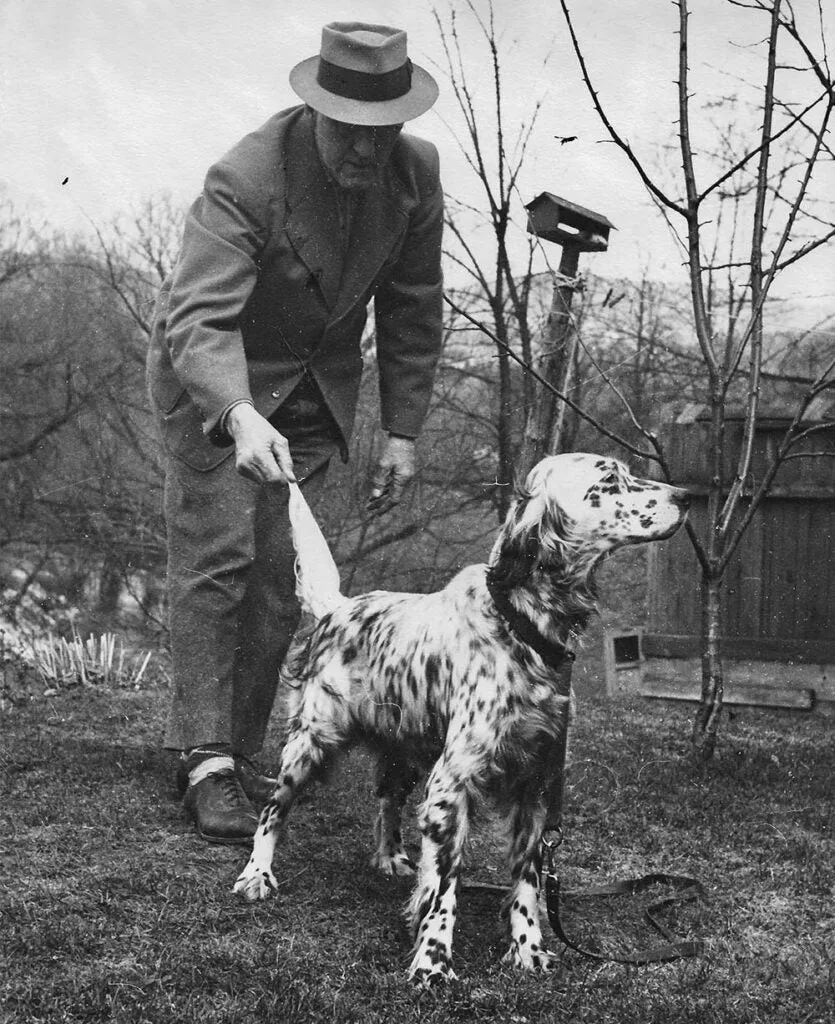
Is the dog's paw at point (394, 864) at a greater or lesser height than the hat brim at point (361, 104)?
lesser

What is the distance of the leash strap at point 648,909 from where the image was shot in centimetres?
304

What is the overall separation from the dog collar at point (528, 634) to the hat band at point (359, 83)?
5.48ft

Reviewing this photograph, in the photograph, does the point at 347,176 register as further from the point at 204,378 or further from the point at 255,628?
the point at 255,628

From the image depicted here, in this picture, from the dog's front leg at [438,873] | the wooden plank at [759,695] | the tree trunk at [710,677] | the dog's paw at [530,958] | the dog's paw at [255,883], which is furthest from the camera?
the wooden plank at [759,695]

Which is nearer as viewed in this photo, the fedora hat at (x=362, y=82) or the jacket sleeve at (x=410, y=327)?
the fedora hat at (x=362, y=82)

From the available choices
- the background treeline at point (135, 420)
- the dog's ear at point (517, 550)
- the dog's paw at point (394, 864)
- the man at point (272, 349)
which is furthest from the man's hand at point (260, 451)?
the background treeline at point (135, 420)

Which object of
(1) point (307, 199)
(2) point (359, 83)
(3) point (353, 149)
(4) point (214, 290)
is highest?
(2) point (359, 83)

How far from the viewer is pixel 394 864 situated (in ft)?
12.3

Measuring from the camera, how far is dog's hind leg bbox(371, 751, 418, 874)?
373 centimetres

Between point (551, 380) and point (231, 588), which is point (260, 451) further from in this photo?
point (551, 380)

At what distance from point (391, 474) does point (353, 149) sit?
1.15 meters

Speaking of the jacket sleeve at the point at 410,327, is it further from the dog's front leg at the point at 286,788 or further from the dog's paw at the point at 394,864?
the dog's paw at the point at 394,864

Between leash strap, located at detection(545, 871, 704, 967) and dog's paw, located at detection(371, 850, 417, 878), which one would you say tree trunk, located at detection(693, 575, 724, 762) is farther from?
dog's paw, located at detection(371, 850, 417, 878)

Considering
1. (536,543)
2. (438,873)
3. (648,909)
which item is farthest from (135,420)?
(438,873)
